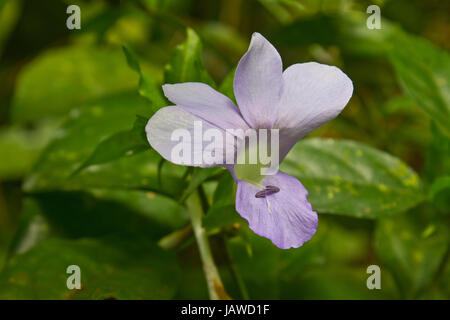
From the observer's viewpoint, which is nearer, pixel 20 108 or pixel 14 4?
pixel 20 108

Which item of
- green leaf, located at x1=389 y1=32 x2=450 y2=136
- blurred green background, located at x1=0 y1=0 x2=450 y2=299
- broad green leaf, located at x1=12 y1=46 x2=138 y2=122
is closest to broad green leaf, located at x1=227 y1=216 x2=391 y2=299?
blurred green background, located at x1=0 y1=0 x2=450 y2=299

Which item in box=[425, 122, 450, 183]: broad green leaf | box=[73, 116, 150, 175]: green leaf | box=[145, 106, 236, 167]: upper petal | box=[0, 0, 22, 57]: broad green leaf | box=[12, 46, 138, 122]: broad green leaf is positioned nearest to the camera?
box=[145, 106, 236, 167]: upper petal

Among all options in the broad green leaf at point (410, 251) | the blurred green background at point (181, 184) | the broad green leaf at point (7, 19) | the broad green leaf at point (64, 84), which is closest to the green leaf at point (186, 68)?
the blurred green background at point (181, 184)

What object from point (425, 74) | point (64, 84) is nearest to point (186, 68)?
point (425, 74)

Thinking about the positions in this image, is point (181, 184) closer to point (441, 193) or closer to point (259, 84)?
point (259, 84)

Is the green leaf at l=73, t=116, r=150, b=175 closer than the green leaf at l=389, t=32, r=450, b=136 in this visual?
Yes

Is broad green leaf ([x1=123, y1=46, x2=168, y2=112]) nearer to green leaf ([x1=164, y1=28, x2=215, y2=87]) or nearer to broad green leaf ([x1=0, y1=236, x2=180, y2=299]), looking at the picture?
green leaf ([x1=164, y1=28, x2=215, y2=87])

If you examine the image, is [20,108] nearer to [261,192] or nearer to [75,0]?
[75,0]

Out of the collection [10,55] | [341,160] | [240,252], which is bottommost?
[240,252]

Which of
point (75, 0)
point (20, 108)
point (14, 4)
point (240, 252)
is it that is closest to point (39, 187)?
point (240, 252)
